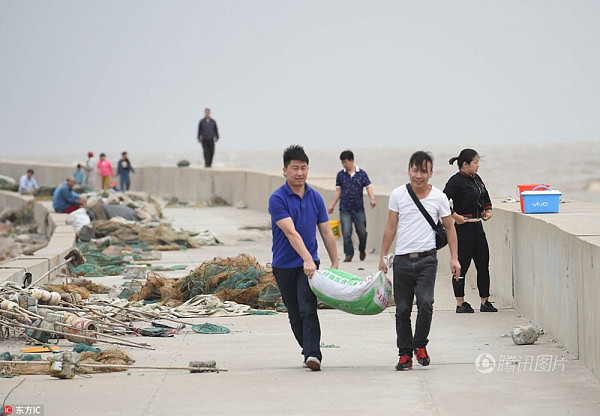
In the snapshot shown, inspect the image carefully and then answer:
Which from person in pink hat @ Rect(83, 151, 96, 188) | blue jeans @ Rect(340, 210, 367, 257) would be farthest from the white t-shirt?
person in pink hat @ Rect(83, 151, 96, 188)

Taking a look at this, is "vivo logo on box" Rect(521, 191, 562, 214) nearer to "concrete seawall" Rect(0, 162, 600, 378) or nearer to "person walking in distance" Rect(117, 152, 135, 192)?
"concrete seawall" Rect(0, 162, 600, 378)

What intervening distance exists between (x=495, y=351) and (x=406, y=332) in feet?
3.97

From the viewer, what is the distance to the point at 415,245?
27.7 feet

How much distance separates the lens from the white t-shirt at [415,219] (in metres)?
8.44

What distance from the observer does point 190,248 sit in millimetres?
20906

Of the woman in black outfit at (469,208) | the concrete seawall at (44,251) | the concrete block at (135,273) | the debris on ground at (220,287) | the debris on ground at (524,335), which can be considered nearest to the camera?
the debris on ground at (524,335)

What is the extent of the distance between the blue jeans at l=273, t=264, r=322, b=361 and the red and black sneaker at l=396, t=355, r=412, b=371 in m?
0.61

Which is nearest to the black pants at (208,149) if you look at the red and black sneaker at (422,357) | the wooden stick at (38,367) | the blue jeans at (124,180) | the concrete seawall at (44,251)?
the blue jeans at (124,180)

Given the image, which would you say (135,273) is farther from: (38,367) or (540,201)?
(38,367)

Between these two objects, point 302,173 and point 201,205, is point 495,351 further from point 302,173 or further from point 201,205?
point 201,205

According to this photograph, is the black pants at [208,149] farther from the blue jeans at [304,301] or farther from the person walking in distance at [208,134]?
the blue jeans at [304,301]

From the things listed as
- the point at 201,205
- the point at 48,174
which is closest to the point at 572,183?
the point at 48,174

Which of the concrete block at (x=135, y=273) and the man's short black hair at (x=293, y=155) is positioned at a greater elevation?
the man's short black hair at (x=293, y=155)

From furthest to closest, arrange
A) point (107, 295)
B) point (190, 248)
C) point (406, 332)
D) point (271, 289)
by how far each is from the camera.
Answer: point (190, 248), point (107, 295), point (271, 289), point (406, 332)
